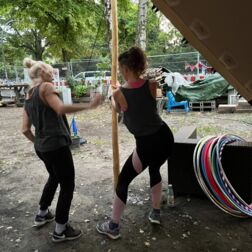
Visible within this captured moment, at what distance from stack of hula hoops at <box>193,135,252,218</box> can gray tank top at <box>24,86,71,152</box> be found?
1.50m

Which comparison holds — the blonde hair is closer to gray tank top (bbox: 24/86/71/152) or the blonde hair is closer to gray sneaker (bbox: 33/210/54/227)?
gray tank top (bbox: 24/86/71/152)

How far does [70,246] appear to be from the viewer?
2.87 metres

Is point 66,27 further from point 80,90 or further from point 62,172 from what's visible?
point 62,172

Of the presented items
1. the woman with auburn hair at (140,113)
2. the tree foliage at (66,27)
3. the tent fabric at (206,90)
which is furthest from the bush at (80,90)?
the woman with auburn hair at (140,113)

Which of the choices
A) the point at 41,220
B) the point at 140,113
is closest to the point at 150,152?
the point at 140,113

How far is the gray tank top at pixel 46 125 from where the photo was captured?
2.70 meters

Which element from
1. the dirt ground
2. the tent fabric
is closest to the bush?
the tent fabric

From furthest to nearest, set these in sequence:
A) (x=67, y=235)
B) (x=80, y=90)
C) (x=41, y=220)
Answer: (x=80, y=90) < (x=41, y=220) < (x=67, y=235)

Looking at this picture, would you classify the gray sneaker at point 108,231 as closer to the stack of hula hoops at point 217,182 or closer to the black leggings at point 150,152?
the black leggings at point 150,152

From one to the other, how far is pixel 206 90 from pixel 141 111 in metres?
9.45

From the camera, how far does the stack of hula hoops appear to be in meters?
3.14

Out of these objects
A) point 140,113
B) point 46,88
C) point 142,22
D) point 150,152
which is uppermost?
point 142,22

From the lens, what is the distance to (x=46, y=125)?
2727mm

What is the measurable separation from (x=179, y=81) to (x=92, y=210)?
9.34 meters
